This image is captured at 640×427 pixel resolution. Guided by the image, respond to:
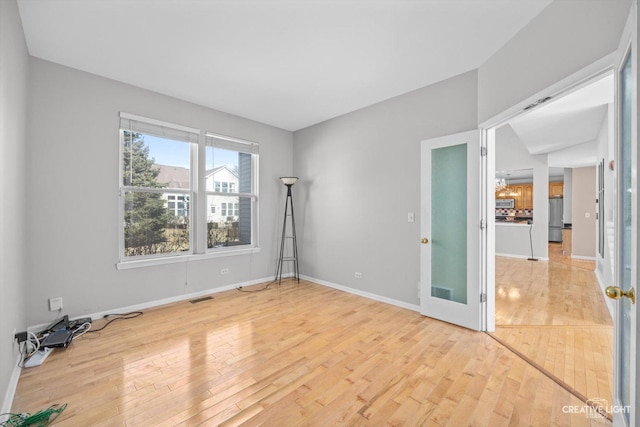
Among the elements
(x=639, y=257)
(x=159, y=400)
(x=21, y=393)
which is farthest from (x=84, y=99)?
(x=639, y=257)

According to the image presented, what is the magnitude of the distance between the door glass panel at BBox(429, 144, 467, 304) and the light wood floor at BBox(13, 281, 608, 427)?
0.46m

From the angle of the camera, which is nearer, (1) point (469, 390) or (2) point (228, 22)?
(1) point (469, 390)

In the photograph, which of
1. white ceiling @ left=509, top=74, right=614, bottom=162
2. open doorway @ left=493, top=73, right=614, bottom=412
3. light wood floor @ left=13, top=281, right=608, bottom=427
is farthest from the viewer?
white ceiling @ left=509, top=74, right=614, bottom=162

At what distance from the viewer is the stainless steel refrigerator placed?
33.0 feet

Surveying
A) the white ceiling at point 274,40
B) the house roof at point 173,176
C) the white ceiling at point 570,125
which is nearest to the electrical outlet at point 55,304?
the house roof at point 173,176

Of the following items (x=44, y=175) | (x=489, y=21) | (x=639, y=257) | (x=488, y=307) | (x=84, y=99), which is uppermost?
(x=489, y=21)

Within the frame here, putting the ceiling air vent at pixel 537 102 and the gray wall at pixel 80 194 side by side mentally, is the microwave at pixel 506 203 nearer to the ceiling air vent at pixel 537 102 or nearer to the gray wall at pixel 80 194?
the ceiling air vent at pixel 537 102

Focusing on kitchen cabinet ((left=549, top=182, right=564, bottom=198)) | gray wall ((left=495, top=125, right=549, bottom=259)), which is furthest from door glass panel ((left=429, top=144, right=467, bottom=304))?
kitchen cabinet ((left=549, top=182, right=564, bottom=198))

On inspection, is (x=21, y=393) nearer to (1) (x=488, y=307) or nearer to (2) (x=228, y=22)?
(2) (x=228, y=22)

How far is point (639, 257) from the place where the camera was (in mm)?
1020

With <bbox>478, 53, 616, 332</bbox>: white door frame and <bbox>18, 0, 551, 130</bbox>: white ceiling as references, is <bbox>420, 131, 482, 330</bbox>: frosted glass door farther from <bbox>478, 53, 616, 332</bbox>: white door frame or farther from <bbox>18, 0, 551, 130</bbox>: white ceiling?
<bbox>18, 0, 551, 130</bbox>: white ceiling

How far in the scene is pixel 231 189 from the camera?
173 inches

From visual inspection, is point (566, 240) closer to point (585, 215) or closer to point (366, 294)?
point (585, 215)

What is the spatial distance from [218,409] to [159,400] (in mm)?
440
